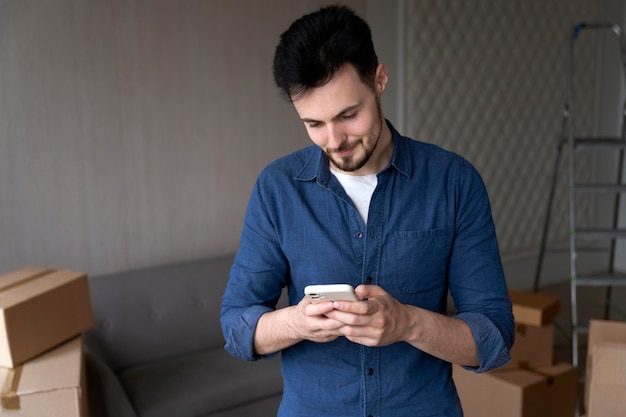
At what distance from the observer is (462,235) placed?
1.30 m

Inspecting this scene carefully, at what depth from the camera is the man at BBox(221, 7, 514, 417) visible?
121cm

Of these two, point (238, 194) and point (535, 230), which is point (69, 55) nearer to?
point (238, 194)

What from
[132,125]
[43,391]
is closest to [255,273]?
[43,391]

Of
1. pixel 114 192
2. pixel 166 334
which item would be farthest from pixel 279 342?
pixel 114 192

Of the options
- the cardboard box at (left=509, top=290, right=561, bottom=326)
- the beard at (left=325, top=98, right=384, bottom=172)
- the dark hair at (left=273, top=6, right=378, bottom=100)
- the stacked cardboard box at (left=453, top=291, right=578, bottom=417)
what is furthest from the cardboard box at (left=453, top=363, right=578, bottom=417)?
the dark hair at (left=273, top=6, right=378, bottom=100)

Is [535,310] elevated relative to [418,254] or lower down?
lower down

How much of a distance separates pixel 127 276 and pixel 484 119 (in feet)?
9.34

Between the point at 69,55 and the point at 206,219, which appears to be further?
the point at 206,219

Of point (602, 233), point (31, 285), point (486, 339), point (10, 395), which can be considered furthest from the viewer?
point (602, 233)

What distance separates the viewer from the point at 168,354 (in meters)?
3.01

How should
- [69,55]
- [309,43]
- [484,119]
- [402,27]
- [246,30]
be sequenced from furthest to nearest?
[484,119], [402,27], [246,30], [69,55], [309,43]

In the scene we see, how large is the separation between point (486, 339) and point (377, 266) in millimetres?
251

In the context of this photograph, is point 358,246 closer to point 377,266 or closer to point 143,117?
point 377,266

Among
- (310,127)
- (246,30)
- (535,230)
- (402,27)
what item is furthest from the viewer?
(535,230)
